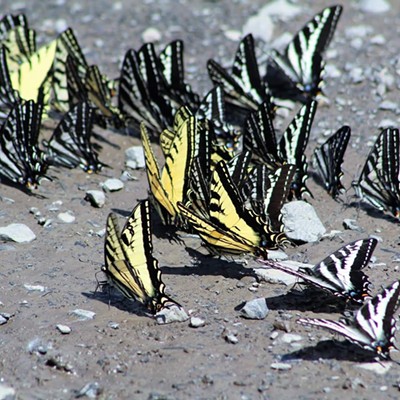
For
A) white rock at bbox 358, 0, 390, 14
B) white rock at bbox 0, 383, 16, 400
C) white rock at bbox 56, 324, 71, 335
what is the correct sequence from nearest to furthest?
white rock at bbox 0, 383, 16, 400, white rock at bbox 56, 324, 71, 335, white rock at bbox 358, 0, 390, 14

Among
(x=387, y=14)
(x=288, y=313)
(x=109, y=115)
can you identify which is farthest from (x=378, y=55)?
(x=288, y=313)

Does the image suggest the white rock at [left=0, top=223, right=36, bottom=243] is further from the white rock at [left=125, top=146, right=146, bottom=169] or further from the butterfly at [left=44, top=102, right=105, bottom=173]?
the white rock at [left=125, top=146, right=146, bottom=169]

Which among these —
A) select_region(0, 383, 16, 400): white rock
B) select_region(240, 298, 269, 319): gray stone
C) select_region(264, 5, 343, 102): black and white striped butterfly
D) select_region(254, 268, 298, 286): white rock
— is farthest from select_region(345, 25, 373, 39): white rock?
select_region(0, 383, 16, 400): white rock

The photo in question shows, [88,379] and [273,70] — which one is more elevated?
[273,70]

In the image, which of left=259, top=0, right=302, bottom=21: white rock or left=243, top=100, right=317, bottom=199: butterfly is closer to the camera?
left=243, top=100, right=317, bottom=199: butterfly

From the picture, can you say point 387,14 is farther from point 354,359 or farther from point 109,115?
point 354,359

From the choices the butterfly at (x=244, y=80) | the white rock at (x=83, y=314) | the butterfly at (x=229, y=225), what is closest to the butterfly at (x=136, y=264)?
the white rock at (x=83, y=314)

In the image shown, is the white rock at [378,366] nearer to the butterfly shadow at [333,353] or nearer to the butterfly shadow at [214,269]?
the butterfly shadow at [333,353]
